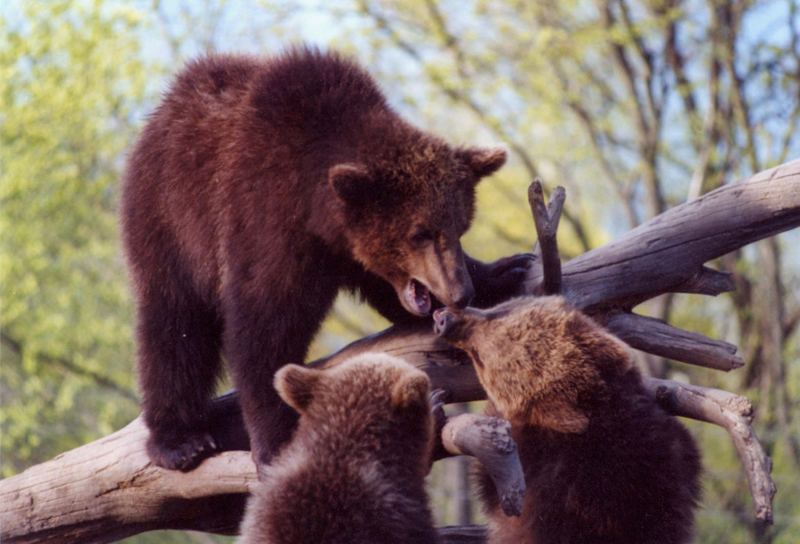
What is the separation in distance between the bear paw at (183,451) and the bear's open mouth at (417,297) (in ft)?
4.43

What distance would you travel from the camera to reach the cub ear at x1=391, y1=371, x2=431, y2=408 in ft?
13.2

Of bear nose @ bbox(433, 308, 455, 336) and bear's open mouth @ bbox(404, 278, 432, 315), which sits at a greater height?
bear's open mouth @ bbox(404, 278, 432, 315)

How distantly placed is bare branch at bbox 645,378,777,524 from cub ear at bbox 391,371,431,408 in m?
1.01

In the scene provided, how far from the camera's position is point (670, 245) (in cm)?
473

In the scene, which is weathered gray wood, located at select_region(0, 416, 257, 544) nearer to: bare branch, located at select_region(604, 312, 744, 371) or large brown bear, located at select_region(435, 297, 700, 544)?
large brown bear, located at select_region(435, 297, 700, 544)

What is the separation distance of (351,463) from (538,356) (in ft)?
3.06

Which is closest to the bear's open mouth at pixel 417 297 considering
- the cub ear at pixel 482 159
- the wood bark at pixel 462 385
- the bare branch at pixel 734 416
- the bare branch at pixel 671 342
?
the wood bark at pixel 462 385

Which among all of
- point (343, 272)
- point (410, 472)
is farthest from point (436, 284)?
point (410, 472)

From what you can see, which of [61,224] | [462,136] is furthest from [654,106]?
[61,224]

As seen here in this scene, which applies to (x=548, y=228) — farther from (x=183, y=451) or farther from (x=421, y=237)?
(x=183, y=451)

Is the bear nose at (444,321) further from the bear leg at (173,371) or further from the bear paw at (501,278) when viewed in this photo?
the bear leg at (173,371)

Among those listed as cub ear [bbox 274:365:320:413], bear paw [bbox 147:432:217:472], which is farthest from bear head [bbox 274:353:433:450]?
bear paw [bbox 147:432:217:472]

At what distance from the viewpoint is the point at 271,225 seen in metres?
4.59

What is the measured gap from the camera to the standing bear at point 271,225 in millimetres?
4559
